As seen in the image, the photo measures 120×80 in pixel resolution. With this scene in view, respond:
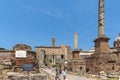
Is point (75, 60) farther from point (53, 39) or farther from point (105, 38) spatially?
point (53, 39)

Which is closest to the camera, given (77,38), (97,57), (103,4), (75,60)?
(97,57)

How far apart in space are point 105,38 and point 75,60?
17264 millimetres

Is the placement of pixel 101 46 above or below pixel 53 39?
below

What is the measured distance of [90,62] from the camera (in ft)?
87.4

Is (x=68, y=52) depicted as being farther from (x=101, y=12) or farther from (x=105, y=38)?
(x=105, y=38)

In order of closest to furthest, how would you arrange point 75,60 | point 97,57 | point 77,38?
1. point 97,57
2. point 75,60
3. point 77,38

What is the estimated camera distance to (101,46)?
1024 inches

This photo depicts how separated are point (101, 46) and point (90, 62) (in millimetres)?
1803

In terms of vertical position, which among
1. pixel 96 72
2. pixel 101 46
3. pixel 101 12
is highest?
pixel 101 12

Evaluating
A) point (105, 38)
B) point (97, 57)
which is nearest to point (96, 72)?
point (97, 57)

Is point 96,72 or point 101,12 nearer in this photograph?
point 96,72

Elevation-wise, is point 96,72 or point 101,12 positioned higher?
point 101,12

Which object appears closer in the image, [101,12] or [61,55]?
[101,12]

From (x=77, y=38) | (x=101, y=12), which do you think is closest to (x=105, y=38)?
(x=101, y=12)
